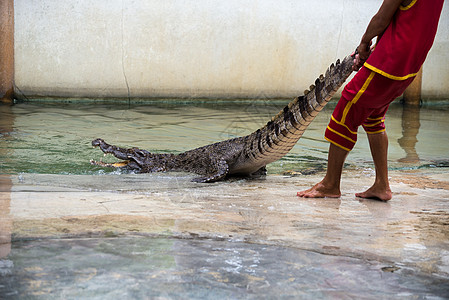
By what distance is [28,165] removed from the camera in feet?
16.7

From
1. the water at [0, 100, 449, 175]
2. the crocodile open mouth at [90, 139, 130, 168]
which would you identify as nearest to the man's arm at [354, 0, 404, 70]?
the water at [0, 100, 449, 175]

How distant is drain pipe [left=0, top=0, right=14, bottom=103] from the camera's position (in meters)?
10.4

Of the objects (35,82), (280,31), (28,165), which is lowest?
(28,165)

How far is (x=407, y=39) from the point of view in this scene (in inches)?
122

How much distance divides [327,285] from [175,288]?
492mm

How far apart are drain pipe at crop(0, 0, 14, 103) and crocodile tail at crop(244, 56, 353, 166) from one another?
7.28 metres

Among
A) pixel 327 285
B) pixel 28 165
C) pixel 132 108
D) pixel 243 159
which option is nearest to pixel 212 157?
pixel 243 159

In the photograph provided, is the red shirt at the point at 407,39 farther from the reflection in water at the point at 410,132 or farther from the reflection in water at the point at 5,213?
the reflection in water at the point at 410,132

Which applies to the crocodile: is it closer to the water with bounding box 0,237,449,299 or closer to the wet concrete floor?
the wet concrete floor

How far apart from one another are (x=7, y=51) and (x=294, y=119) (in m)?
8.02

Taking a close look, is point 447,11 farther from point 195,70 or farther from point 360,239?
point 360,239

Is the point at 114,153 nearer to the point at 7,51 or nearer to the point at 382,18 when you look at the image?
the point at 382,18

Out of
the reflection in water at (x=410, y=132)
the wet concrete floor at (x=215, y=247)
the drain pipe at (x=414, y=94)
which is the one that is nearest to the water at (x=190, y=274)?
the wet concrete floor at (x=215, y=247)

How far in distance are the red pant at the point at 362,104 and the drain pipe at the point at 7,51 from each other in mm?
8703
